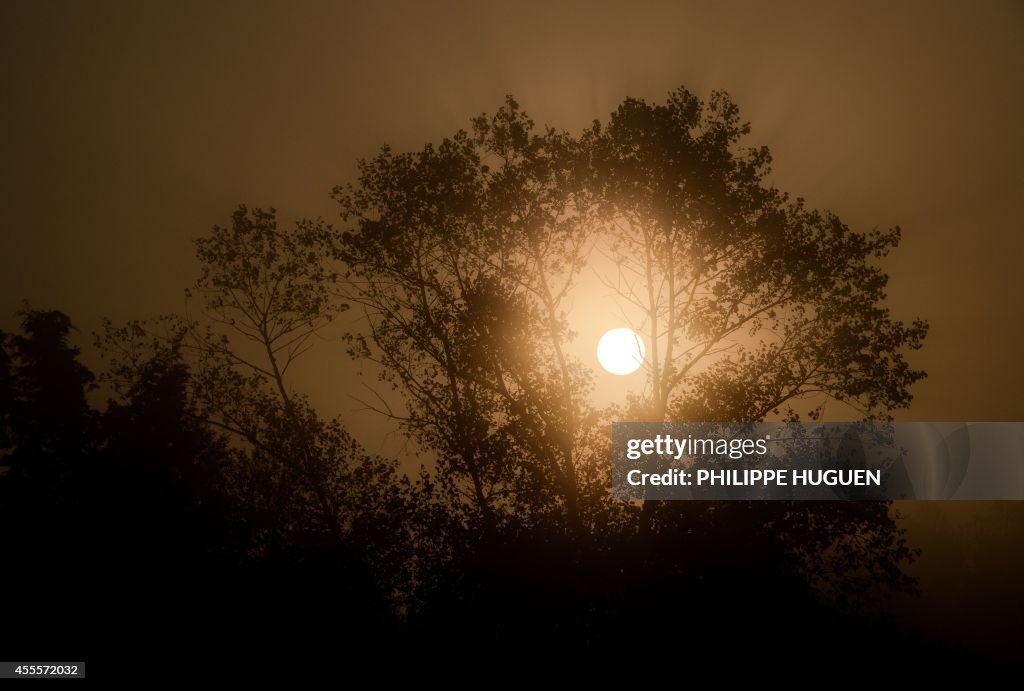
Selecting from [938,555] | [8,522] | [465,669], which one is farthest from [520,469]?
[938,555]

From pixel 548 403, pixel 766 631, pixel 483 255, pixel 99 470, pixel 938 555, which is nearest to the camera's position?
pixel 766 631

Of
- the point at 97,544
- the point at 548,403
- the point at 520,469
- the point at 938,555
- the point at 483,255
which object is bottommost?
the point at 938,555

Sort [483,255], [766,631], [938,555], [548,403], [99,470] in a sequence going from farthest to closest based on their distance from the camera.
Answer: [938,555] → [99,470] → [483,255] → [548,403] → [766,631]

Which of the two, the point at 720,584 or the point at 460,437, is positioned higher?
the point at 460,437

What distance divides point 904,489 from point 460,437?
38.1ft

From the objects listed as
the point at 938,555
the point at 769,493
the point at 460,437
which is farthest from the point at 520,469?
the point at 938,555

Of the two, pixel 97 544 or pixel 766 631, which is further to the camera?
pixel 97 544

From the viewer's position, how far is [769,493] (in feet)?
51.1

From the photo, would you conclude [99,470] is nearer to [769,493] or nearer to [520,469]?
[520,469]

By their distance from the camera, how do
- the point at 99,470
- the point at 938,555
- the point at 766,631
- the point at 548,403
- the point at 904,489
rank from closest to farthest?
the point at 766,631 < the point at 904,489 < the point at 548,403 < the point at 99,470 < the point at 938,555

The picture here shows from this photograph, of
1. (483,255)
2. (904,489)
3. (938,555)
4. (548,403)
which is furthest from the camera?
(938,555)

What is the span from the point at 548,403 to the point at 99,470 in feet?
48.1

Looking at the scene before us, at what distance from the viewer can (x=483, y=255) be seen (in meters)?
19.1

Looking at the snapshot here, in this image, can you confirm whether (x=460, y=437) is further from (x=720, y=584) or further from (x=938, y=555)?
(x=938, y=555)
